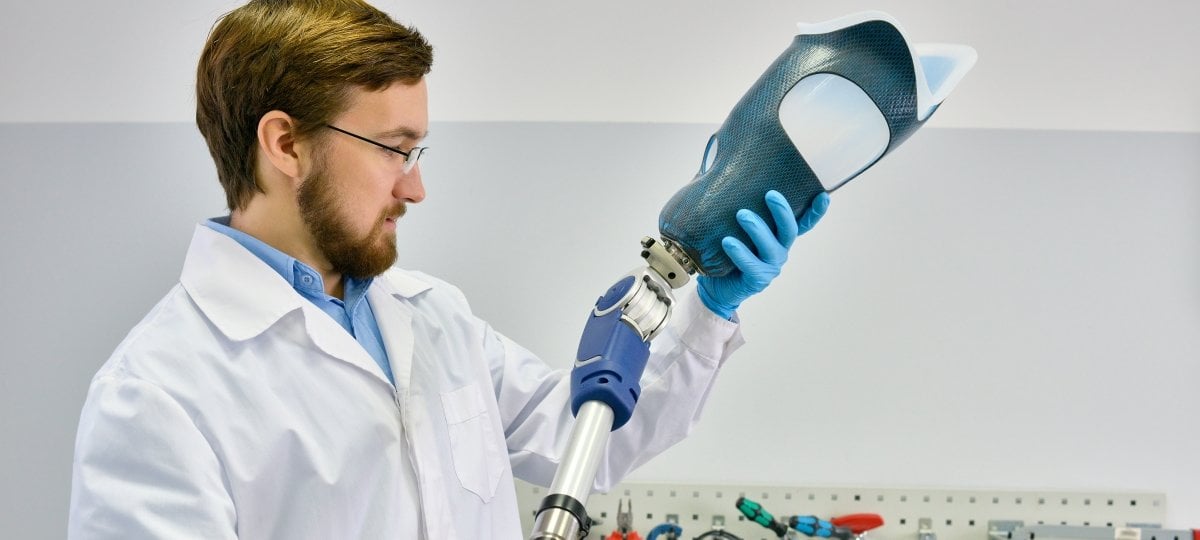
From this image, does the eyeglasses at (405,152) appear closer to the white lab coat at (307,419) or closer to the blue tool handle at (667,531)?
the white lab coat at (307,419)

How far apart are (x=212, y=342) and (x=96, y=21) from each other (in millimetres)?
1196

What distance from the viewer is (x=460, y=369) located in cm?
125

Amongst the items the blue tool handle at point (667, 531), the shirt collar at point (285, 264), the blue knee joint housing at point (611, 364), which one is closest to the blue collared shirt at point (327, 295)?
the shirt collar at point (285, 264)

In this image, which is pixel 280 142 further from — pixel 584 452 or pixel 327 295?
pixel 584 452

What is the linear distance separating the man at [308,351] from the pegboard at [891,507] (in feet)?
2.14

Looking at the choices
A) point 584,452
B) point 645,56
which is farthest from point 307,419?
point 645,56

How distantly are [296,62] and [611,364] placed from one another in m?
0.50

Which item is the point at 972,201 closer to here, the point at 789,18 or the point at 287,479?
the point at 789,18

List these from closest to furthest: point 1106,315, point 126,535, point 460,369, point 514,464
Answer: point 126,535
point 460,369
point 514,464
point 1106,315

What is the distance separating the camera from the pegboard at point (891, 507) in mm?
1850

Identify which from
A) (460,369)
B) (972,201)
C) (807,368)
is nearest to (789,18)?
(972,201)

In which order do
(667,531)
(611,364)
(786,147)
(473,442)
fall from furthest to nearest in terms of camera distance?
(667,531) < (473,442) < (786,147) < (611,364)

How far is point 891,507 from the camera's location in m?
1.85

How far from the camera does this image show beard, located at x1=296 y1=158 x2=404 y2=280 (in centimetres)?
110
